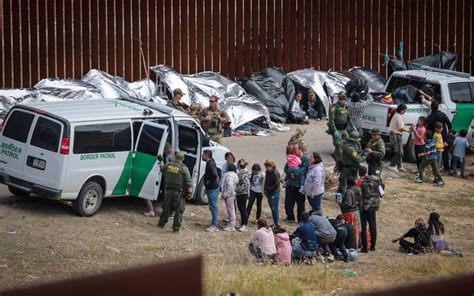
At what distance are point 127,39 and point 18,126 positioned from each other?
954 cm

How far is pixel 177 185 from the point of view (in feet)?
57.4

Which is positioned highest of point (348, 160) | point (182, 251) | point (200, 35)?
point (200, 35)

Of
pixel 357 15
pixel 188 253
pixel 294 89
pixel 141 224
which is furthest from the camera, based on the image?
pixel 357 15

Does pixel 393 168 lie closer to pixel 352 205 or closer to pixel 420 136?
pixel 420 136

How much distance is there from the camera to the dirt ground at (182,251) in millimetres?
14992

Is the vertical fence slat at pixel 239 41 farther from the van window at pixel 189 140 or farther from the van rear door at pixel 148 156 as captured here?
the van rear door at pixel 148 156

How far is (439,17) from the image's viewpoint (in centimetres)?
3142

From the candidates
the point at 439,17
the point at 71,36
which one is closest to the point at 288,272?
the point at 71,36

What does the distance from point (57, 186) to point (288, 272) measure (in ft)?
12.4

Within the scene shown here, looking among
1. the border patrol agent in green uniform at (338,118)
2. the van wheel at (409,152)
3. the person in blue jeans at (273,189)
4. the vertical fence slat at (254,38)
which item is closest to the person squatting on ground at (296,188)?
the person in blue jeans at (273,189)

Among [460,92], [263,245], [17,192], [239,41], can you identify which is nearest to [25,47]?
[239,41]

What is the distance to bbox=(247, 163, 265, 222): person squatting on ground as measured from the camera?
1852 cm

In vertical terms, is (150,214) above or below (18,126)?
below

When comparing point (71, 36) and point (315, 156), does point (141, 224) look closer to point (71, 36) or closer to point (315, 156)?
point (315, 156)
